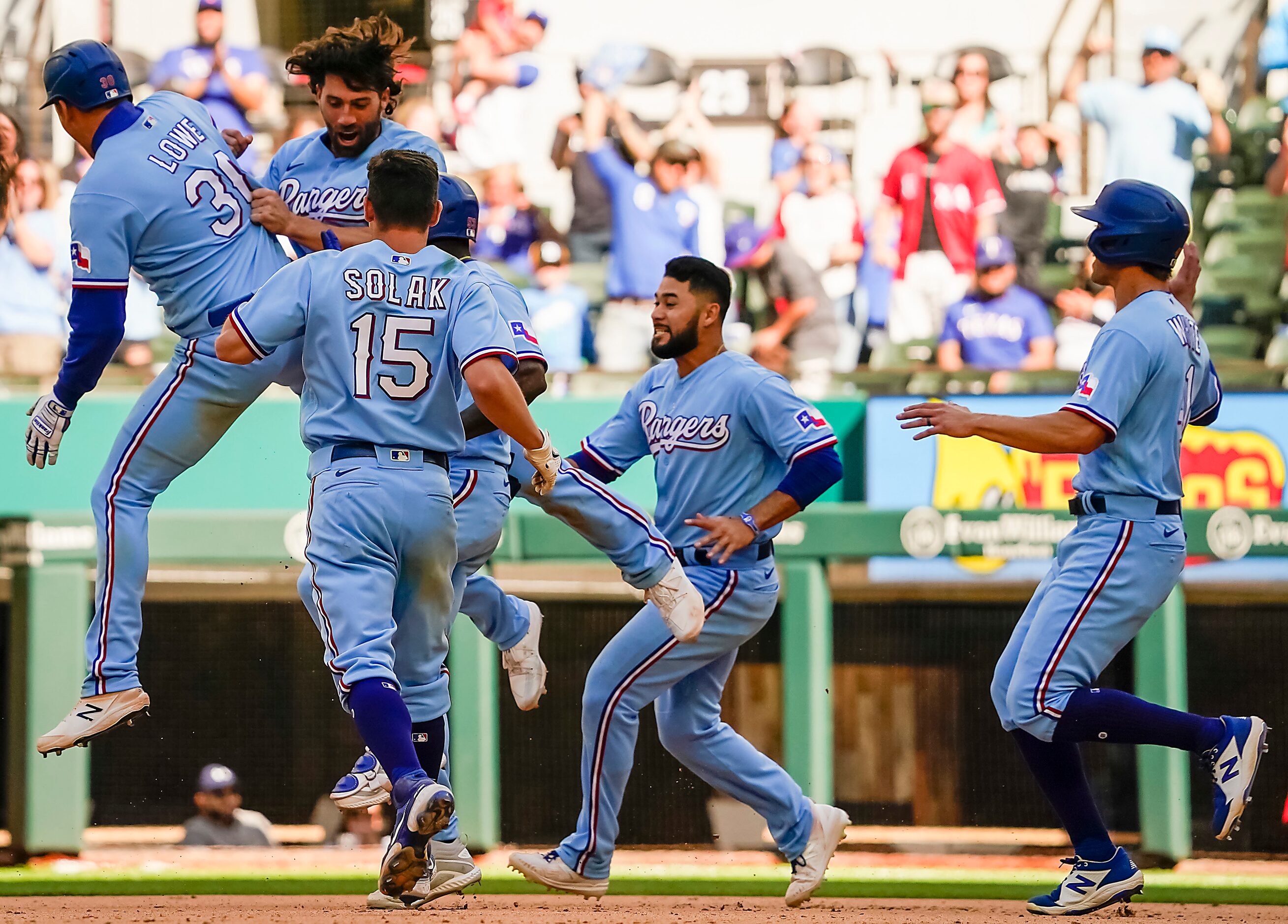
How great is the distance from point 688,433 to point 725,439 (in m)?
0.12

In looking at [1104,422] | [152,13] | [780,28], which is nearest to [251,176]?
[1104,422]

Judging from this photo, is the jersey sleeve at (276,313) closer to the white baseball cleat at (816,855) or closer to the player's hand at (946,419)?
the player's hand at (946,419)

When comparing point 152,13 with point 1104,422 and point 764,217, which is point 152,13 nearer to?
point 764,217

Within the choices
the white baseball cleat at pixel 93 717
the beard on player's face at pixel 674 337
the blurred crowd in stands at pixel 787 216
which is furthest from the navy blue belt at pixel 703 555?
the blurred crowd in stands at pixel 787 216

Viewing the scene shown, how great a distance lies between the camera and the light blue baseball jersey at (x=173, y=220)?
14.8 feet

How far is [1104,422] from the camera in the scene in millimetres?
4223

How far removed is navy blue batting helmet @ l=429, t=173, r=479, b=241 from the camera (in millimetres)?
4844

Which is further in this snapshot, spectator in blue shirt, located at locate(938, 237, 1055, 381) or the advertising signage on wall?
spectator in blue shirt, located at locate(938, 237, 1055, 381)

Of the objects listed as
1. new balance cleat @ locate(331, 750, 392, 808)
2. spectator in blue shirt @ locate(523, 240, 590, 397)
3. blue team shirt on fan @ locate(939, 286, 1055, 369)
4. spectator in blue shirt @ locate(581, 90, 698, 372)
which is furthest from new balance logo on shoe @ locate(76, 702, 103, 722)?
blue team shirt on fan @ locate(939, 286, 1055, 369)

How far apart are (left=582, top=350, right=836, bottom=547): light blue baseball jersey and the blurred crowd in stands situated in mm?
3959

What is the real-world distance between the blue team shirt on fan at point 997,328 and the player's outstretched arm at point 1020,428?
17.0ft

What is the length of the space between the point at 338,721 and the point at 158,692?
0.88m

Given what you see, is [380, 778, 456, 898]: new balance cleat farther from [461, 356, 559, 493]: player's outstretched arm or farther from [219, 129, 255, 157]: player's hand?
[219, 129, 255, 157]: player's hand

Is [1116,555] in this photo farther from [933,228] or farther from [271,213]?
[933,228]
